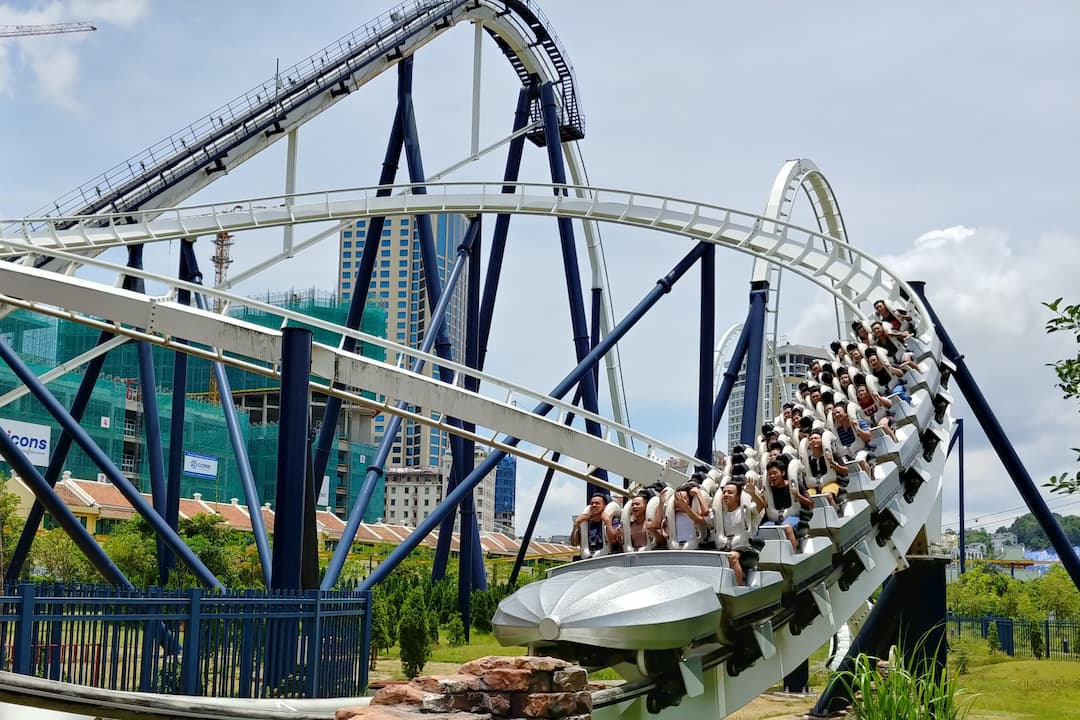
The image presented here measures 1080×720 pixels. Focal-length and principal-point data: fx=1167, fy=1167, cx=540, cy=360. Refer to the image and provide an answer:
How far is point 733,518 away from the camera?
7.91 m

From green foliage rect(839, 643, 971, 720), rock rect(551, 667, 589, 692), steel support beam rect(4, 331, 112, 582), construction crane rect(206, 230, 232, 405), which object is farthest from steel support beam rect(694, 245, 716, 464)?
construction crane rect(206, 230, 232, 405)

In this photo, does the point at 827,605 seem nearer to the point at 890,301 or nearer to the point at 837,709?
the point at 837,709

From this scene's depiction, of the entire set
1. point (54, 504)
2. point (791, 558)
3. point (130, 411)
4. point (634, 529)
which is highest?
point (130, 411)

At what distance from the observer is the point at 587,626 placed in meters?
6.88

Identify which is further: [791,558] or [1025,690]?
[1025,690]

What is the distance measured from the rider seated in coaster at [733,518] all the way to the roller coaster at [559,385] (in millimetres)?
260

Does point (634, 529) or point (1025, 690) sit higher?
point (634, 529)

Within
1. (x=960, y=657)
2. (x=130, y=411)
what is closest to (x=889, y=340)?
(x=960, y=657)

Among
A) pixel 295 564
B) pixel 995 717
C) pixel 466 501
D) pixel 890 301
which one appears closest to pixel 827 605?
pixel 995 717

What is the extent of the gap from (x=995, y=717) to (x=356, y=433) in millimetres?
79976

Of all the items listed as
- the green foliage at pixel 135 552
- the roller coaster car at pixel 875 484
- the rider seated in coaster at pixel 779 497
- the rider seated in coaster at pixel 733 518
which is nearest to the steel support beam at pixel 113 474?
the rider seated in coaster at pixel 733 518

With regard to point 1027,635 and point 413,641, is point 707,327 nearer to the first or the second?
point 413,641

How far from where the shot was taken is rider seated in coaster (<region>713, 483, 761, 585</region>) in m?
7.73

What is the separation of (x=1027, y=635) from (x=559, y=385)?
12824mm
